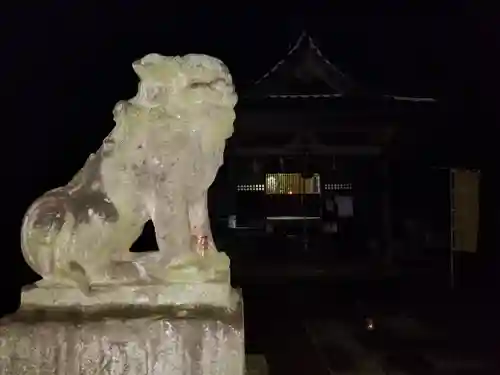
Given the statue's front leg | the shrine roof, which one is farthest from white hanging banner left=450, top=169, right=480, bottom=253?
the statue's front leg

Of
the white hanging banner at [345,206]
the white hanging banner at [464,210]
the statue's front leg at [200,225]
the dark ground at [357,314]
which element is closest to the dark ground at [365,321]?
the dark ground at [357,314]

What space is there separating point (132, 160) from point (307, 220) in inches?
225

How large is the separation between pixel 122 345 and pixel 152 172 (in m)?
0.34

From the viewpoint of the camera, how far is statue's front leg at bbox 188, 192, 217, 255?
1.32 m

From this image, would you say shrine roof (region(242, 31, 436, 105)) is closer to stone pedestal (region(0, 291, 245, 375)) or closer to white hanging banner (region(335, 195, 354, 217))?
white hanging banner (region(335, 195, 354, 217))

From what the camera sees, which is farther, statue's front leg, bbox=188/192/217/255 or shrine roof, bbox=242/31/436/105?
shrine roof, bbox=242/31/436/105

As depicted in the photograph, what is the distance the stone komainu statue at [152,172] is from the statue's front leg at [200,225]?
0.7 inches

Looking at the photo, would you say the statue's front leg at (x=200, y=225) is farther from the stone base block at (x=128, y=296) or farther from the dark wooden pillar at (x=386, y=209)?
the dark wooden pillar at (x=386, y=209)

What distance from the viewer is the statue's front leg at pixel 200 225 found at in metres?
1.32

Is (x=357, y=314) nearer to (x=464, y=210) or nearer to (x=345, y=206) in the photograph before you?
(x=464, y=210)

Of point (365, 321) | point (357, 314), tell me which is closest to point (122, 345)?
point (365, 321)

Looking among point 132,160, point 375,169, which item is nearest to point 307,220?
point 375,169

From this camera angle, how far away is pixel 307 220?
22.7 feet

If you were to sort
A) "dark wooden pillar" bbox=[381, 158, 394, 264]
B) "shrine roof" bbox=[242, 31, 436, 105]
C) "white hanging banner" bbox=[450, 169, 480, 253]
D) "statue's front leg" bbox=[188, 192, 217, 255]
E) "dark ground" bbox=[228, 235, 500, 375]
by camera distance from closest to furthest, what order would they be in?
"statue's front leg" bbox=[188, 192, 217, 255] < "dark ground" bbox=[228, 235, 500, 375] < "white hanging banner" bbox=[450, 169, 480, 253] < "shrine roof" bbox=[242, 31, 436, 105] < "dark wooden pillar" bbox=[381, 158, 394, 264]
